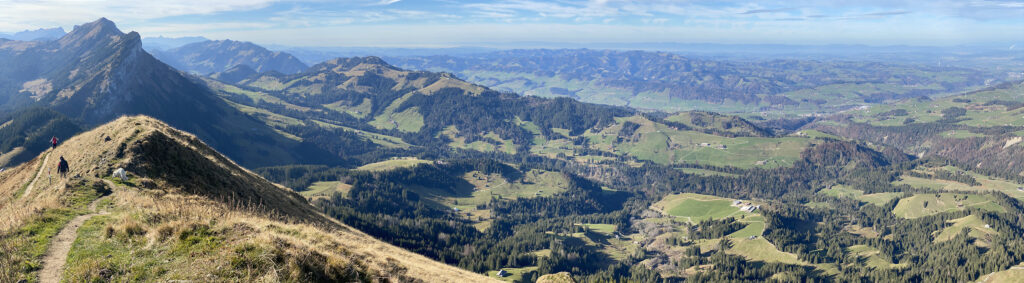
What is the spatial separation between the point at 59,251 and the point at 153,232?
17.7ft

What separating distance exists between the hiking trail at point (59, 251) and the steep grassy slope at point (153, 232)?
10.6 inches

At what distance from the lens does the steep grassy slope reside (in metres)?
23.0

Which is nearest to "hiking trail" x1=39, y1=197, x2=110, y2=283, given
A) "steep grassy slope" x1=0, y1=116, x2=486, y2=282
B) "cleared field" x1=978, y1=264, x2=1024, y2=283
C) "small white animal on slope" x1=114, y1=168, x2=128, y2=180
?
"steep grassy slope" x1=0, y1=116, x2=486, y2=282

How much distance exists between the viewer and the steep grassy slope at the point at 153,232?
75.5ft

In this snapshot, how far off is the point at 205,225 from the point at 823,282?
232512 millimetres

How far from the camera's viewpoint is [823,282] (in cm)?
19825

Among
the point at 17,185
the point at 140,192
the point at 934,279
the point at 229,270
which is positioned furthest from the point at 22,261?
the point at 934,279

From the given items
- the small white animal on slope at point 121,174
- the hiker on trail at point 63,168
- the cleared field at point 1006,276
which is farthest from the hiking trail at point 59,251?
the cleared field at point 1006,276

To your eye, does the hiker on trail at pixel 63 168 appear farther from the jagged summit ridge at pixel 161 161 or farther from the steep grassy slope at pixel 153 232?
the jagged summit ridge at pixel 161 161

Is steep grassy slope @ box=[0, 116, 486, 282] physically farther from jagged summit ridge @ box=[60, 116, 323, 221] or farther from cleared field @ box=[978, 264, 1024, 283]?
cleared field @ box=[978, 264, 1024, 283]

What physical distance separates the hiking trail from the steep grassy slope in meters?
0.27

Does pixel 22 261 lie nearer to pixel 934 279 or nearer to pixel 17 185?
pixel 17 185

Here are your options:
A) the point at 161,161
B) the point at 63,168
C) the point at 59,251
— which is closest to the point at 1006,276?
the point at 161,161

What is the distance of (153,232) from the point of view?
86.3ft
